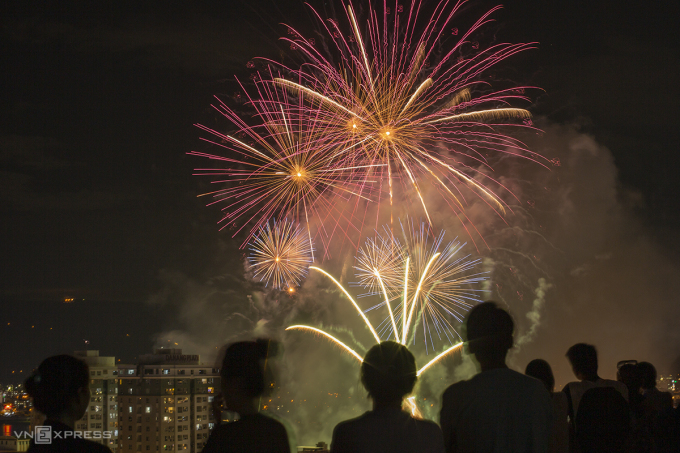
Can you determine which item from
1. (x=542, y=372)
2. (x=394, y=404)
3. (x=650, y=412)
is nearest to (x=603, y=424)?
(x=542, y=372)

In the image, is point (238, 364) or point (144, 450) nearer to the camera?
point (238, 364)

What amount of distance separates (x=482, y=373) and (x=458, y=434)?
37 centimetres

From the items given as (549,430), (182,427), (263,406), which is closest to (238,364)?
(263,406)

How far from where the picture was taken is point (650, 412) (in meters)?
5.84

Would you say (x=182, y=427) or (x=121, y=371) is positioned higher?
(x=121, y=371)

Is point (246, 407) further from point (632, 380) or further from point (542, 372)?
point (632, 380)

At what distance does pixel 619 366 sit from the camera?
6727mm

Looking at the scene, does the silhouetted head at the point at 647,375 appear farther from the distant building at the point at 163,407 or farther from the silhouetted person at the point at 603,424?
the distant building at the point at 163,407

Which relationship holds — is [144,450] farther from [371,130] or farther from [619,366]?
[619,366]

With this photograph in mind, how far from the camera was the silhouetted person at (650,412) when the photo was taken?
17.1 feet

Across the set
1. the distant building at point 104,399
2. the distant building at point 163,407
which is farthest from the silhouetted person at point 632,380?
the distant building at point 104,399

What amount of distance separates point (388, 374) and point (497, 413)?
0.66 metres

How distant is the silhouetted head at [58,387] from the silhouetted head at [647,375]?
5.74m

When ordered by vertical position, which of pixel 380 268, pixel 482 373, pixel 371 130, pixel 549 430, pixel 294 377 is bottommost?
pixel 294 377
